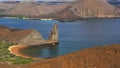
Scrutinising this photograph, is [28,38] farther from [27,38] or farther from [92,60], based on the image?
[92,60]

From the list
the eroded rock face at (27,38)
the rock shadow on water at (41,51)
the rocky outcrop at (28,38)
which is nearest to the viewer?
the rock shadow on water at (41,51)

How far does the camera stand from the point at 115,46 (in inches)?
1120

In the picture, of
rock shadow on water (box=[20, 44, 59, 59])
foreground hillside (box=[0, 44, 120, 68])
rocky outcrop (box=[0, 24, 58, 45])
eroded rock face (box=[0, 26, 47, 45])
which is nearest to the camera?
foreground hillside (box=[0, 44, 120, 68])

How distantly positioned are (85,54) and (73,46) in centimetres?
5713

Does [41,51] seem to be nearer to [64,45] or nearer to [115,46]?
[64,45]

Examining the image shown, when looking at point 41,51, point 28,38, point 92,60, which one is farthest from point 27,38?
point 92,60

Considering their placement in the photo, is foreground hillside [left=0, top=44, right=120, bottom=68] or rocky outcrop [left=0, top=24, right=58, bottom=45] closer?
foreground hillside [left=0, top=44, right=120, bottom=68]

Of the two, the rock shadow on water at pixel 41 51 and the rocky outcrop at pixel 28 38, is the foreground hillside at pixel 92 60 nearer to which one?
the rock shadow on water at pixel 41 51

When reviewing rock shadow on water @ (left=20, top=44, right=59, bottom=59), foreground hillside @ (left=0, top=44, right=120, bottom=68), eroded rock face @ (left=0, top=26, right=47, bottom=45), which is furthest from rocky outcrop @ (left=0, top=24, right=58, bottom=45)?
foreground hillside @ (left=0, top=44, right=120, bottom=68)

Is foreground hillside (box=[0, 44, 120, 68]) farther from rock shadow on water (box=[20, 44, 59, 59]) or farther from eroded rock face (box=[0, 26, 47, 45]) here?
eroded rock face (box=[0, 26, 47, 45])

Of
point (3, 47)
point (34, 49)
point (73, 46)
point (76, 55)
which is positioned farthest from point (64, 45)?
point (76, 55)

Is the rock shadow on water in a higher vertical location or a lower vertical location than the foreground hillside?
lower

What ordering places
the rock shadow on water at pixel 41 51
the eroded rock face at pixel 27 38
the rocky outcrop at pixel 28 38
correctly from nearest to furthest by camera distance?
the rock shadow on water at pixel 41 51, the eroded rock face at pixel 27 38, the rocky outcrop at pixel 28 38

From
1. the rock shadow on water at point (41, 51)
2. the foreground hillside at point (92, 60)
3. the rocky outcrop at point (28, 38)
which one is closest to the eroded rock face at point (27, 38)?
the rocky outcrop at point (28, 38)
